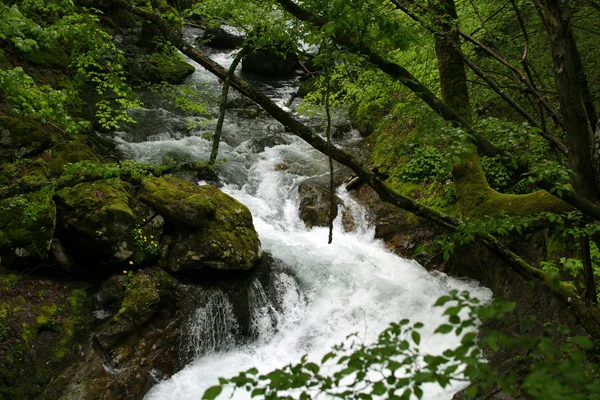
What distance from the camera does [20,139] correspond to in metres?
8.03

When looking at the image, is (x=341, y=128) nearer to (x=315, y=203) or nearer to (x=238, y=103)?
(x=238, y=103)

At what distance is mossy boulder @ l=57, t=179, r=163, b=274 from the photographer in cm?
667

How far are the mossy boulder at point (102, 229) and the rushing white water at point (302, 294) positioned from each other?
166 cm

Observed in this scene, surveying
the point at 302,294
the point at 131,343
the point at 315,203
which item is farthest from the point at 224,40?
the point at 131,343

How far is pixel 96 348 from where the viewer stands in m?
5.80

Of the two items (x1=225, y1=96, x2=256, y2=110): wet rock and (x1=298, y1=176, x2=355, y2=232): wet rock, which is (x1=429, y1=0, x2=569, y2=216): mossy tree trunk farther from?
(x1=225, y1=96, x2=256, y2=110): wet rock

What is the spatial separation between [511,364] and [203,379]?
15.0ft

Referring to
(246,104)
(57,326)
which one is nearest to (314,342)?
(57,326)

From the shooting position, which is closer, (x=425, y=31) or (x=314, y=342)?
(x=425, y=31)

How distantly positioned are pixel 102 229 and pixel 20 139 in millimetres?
3269

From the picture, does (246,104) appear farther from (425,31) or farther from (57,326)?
(425,31)

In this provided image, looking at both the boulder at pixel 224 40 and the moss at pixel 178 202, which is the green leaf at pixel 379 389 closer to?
the moss at pixel 178 202

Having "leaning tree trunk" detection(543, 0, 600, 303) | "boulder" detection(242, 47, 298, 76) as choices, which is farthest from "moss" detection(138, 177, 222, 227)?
"boulder" detection(242, 47, 298, 76)

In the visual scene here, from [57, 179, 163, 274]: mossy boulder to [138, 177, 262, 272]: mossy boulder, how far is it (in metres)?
0.42
